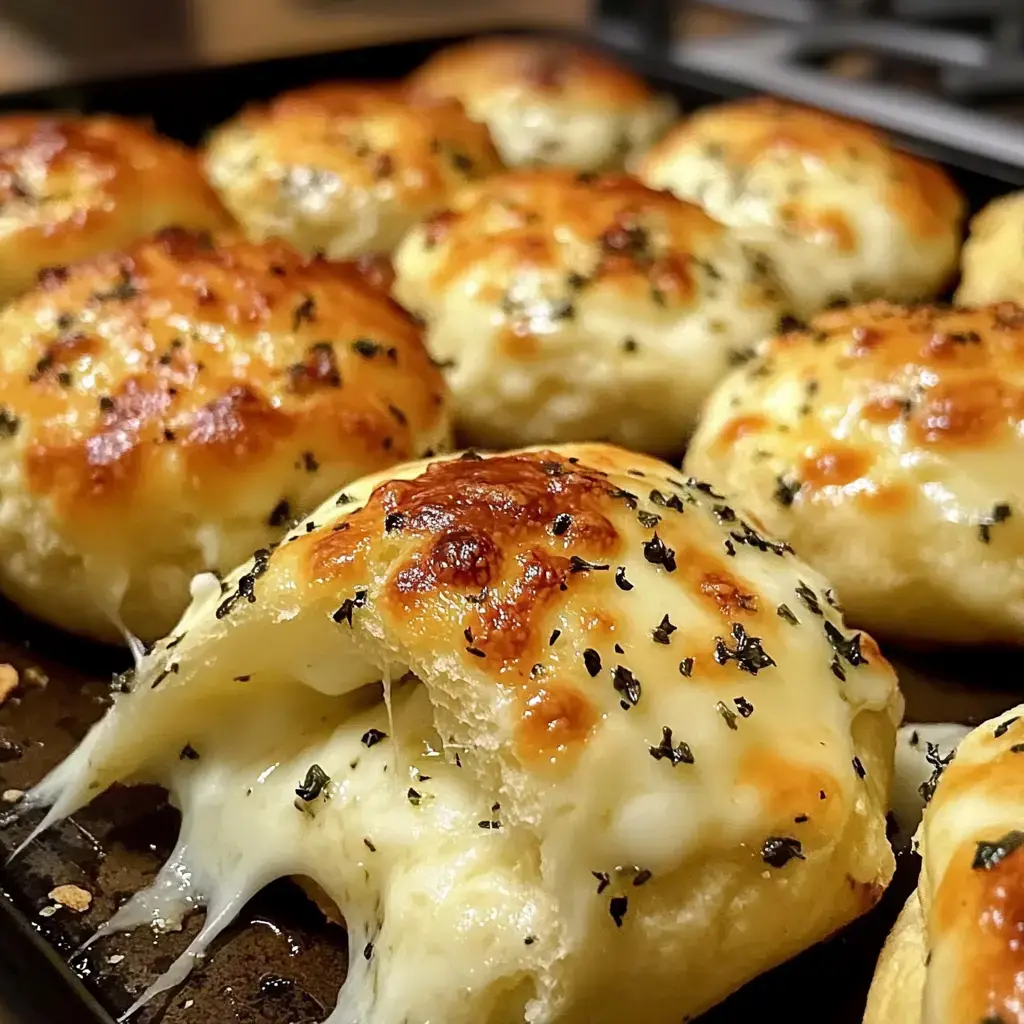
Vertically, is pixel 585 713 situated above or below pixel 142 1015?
above

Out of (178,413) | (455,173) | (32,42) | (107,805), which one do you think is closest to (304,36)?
(32,42)

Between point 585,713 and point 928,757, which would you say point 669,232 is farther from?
point 585,713

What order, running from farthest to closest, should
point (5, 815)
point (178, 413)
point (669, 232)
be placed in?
1. point (669, 232)
2. point (178, 413)
3. point (5, 815)

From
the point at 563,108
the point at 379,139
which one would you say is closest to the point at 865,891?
the point at 379,139

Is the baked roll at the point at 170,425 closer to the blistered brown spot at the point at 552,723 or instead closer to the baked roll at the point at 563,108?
the blistered brown spot at the point at 552,723

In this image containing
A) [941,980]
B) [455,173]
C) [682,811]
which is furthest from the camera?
[455,173]

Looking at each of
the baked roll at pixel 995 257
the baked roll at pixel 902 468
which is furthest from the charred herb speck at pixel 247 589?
the baked roll at pixel 995 257
